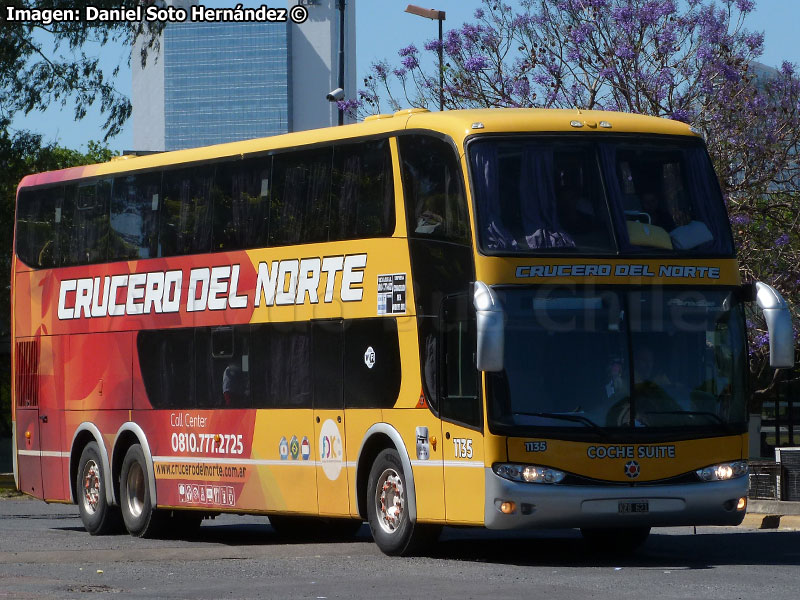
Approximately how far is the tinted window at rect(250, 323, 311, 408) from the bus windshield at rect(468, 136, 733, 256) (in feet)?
10.6

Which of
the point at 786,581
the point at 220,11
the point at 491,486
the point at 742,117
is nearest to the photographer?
the point at 786,581

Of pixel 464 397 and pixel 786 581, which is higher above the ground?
pixel 464 397

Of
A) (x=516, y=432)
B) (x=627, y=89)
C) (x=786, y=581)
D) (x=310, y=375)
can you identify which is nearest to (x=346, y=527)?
(x=310, y=375)

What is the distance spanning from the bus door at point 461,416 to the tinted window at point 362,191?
140cm

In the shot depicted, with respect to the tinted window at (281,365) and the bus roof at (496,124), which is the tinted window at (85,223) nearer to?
the tinted window at (281,365)

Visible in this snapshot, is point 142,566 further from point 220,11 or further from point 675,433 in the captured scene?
point 220,11

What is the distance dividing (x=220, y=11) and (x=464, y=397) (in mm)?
15685

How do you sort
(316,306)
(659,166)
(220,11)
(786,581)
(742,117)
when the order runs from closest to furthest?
(786,581), (659,166), (316,306), (742,117), (220,11)

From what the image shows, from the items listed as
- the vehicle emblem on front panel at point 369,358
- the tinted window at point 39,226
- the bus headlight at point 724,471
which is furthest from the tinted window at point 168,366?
the bus headlight at point 724,471

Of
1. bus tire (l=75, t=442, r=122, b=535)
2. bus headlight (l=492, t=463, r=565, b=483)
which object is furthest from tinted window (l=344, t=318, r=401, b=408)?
bus tire (l=75, t=442, r=122, b=535)

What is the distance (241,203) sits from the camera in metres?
18.3

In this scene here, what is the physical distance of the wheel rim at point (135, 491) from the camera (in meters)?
20.2

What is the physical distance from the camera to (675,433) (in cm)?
1466

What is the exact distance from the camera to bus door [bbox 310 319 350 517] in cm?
1658
